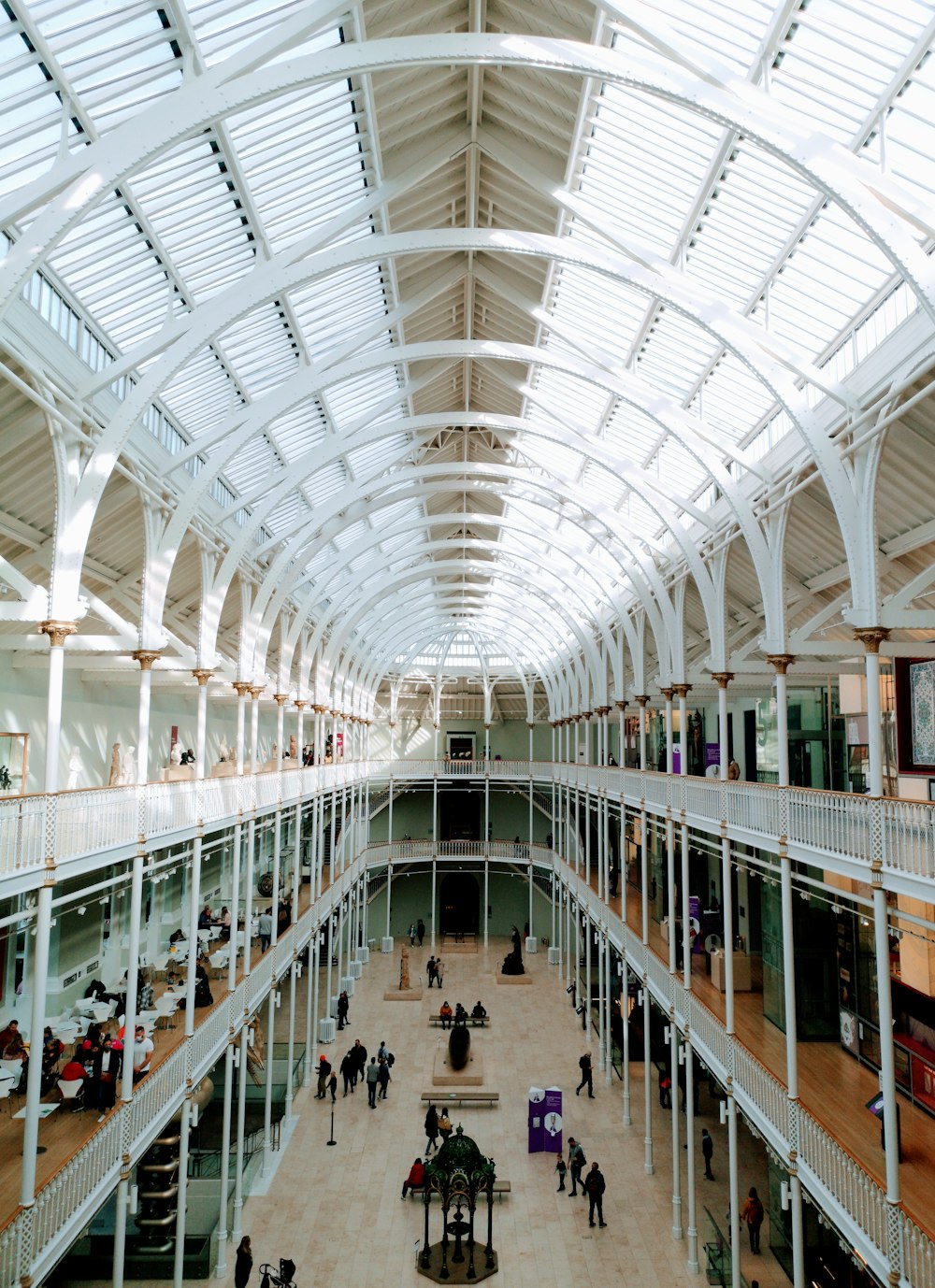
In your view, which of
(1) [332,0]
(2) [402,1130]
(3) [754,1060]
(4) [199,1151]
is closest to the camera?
(1) [332,0]

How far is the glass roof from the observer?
963 centimetres

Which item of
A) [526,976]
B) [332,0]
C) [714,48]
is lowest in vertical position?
[526,976]

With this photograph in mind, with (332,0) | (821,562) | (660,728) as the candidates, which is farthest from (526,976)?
(332,0)

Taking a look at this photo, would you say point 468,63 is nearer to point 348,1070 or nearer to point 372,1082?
point 372,1082

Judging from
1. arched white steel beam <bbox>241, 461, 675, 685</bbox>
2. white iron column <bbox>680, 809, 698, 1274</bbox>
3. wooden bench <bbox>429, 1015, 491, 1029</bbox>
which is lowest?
wooden bench <bbox>429, 1015, 491, 1029</bbox>

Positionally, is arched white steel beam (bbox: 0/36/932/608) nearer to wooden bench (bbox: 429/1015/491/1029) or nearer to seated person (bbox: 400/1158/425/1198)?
seated person (bbox: 400/1158/425/1198)

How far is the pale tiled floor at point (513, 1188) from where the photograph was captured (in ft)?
56.4

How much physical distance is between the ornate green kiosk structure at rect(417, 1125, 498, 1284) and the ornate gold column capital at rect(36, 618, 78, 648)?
40.9 feet

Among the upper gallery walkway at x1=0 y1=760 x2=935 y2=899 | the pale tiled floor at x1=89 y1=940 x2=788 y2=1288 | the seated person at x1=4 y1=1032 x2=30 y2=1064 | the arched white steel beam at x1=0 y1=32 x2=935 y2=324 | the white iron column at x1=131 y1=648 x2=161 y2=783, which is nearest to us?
the arched white steel beam at x1=0 y1=32 x2=935 y2=324

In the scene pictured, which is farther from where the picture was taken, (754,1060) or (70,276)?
(754,1060)

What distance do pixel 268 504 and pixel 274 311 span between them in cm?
381

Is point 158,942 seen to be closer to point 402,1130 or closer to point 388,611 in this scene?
point 402,1130

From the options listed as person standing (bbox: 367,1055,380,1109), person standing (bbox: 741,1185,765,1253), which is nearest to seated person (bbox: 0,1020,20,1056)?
person standing (bbox: 367,1055,380,1109)

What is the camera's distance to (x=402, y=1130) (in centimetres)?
2394
